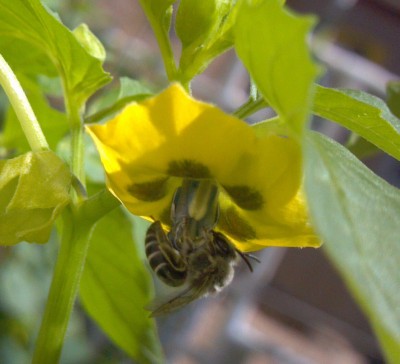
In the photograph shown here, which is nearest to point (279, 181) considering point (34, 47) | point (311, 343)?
point (34, 47)

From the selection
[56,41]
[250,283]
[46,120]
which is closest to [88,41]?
[56,41]

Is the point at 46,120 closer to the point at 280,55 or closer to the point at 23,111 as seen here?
the point at 23,111

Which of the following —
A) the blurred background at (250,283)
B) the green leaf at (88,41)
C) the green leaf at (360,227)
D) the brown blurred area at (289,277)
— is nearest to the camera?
the green leaf at (360,227)

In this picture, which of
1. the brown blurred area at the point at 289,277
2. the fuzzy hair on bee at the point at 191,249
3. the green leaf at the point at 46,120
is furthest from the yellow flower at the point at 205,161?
the brown blurred area at the point at 289,277

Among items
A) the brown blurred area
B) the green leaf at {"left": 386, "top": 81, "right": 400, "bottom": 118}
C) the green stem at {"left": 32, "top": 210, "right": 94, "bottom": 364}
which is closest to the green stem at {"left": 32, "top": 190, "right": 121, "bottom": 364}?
the green stem at {"left": 32, "top": 210, "right": 94, "bottom": 364}

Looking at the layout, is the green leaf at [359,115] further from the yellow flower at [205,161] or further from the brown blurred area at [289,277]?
the brown blurred area at [289,277]

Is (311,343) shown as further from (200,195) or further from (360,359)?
(200,195)
